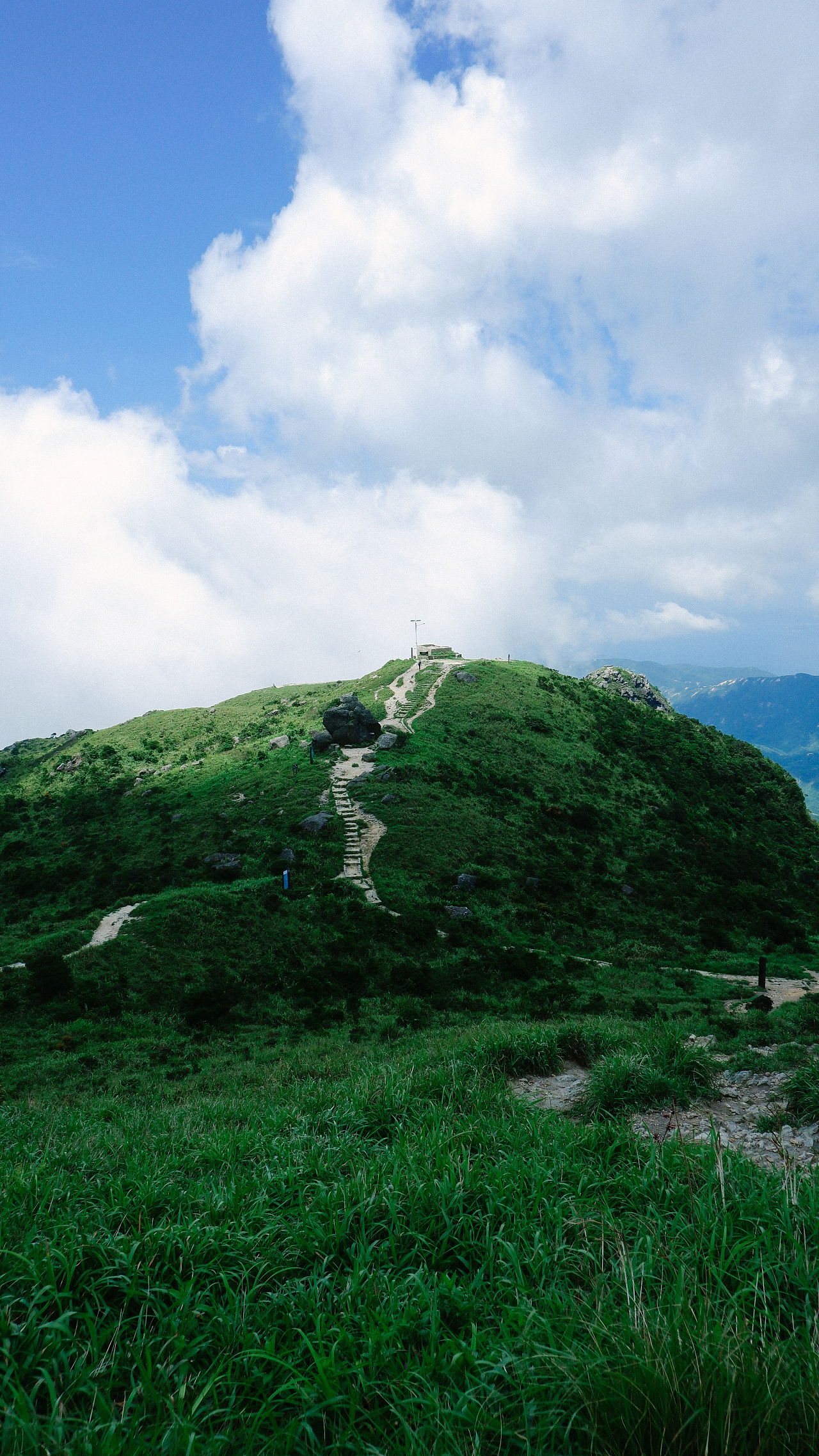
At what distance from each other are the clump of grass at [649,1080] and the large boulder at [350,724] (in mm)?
43424

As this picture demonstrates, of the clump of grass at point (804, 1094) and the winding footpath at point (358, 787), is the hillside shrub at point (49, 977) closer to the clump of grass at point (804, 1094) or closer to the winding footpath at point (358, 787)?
the winding footpath at point (358, 787)

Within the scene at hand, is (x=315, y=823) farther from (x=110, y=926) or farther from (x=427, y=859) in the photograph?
(x=110, y=926)

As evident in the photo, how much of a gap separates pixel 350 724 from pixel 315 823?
16017 mm

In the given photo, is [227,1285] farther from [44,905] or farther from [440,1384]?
[44,905]

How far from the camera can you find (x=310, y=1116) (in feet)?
26.4

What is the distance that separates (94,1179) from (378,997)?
18.7 meters

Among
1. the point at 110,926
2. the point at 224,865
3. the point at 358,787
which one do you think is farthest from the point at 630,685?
the point at 110,926

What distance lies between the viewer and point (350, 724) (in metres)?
52.7

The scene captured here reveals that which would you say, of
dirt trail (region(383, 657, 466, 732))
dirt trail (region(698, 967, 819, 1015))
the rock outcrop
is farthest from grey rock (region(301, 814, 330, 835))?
the rock outcrop

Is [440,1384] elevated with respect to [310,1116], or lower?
elevated

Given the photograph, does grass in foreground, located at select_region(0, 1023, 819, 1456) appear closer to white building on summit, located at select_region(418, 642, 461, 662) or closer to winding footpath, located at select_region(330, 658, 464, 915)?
winding footpath, located at select_region(330, 658, 464, 915)

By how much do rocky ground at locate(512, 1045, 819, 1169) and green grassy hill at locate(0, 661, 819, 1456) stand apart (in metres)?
0.39

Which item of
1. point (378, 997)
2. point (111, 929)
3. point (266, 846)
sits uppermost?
point (266, 846)

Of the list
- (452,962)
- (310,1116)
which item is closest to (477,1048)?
(310,1116)
